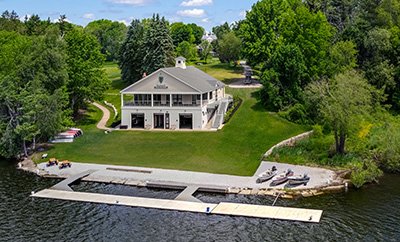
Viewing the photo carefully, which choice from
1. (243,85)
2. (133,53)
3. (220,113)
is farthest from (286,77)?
(133,53)

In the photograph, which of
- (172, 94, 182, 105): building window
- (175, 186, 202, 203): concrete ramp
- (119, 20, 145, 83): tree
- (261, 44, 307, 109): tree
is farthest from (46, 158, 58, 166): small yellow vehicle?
(119, 20, 145, 83): tree

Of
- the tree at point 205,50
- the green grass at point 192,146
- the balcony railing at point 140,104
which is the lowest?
the green grass at point 192,146

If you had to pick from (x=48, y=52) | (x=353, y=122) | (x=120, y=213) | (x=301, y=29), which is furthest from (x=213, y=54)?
(x=120, y=213)

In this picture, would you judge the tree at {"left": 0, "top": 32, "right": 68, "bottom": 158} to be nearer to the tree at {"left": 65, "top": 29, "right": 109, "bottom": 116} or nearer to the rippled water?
the tree at {"left": 65, "top": 29, "right": 109, "bottom": 116}

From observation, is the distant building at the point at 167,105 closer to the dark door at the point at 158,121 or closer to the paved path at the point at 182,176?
the dark door at the point at 158,121

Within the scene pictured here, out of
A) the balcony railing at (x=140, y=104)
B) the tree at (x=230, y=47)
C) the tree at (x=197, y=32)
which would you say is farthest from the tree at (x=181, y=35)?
the balcony railing at (x=140, y=104)

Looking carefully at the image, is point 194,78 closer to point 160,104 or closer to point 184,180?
point 160,104
